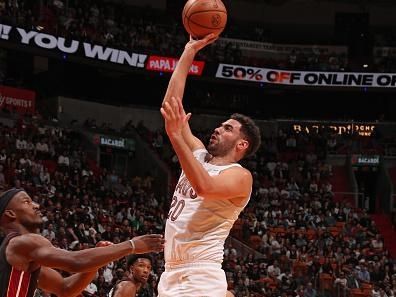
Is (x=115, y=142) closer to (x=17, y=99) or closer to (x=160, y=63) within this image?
(x=160, y=63)

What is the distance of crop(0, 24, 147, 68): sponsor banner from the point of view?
2300 centimetres

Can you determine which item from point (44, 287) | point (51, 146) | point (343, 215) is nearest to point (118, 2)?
point (51, 146)

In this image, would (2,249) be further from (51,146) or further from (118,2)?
(118,2)

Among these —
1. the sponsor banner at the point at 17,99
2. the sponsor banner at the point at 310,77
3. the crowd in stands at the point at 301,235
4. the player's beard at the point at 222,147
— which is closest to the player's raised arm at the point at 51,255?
the player's beard at the point at 222,147

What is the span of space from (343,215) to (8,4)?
12.1 m

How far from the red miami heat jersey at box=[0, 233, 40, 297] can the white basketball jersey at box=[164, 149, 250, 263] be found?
0.99 meters

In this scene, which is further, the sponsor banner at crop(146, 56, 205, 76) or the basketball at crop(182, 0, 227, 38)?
the sponsor banner at crop(146, 56, 205, 76)

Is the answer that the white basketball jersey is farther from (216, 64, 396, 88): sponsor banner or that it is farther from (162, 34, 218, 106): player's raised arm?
(216, 64, 396, 88): sponsor banner

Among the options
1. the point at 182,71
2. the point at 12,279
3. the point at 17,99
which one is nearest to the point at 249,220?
the point at 17,99

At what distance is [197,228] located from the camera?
5.02 meters

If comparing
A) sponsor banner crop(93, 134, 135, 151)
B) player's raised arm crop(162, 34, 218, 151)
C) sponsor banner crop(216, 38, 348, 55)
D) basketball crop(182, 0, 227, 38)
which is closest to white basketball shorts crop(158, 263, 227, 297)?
player's raised arm crop(162, 34, 218, 151)

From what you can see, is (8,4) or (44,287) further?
(8,4)

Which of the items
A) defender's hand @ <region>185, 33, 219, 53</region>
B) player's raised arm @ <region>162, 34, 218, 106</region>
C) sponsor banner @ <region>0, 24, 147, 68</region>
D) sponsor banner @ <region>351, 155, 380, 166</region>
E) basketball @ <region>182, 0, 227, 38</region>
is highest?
sponsor banner @ <region>0, 24, 147, 68</region>

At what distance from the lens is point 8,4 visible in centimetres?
2402
